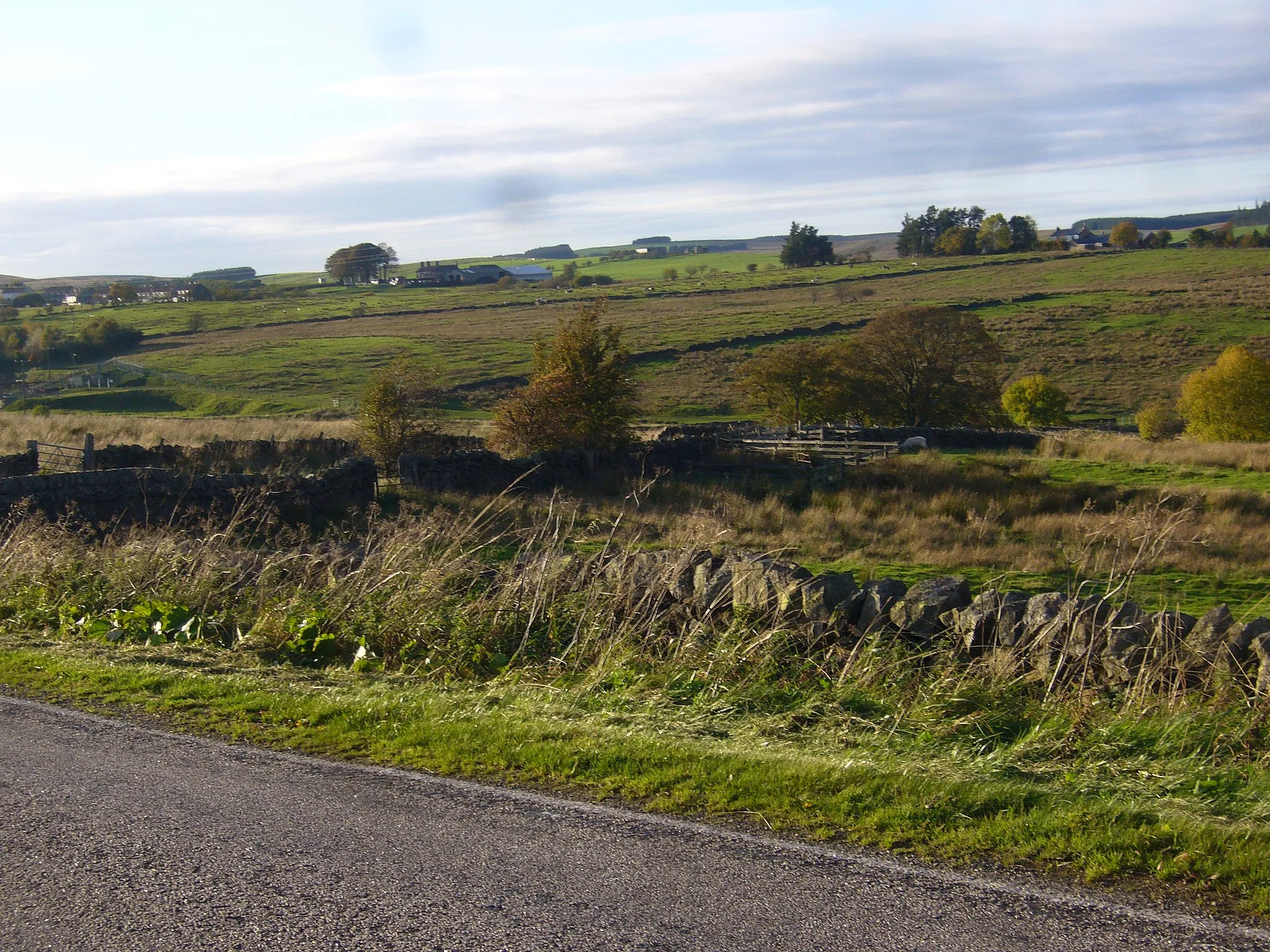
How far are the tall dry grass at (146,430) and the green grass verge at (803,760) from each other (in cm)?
2535

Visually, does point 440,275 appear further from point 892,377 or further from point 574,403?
point 574,403

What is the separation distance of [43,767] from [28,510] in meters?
11.4

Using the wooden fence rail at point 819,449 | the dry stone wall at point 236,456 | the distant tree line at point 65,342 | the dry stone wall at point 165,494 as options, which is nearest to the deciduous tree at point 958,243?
the distant tree line at point 65,342

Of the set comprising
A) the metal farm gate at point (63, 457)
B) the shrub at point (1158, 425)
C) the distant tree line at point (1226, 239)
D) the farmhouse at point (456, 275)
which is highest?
the farmhouse at point (456, 275)

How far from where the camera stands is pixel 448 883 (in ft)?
16.1

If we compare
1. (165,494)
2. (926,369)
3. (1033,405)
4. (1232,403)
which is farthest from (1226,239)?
(165,494)

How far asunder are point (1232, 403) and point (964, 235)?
111m

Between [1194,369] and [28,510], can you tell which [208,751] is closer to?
[28,510]

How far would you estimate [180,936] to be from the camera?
446 cm

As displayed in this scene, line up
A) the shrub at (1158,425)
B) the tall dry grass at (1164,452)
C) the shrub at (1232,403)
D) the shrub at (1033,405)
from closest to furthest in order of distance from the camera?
the tall dry grass at (1164,452)
the shrub at (1232,403)
the shrub at (1158,425)
the shrub at (1033,405)

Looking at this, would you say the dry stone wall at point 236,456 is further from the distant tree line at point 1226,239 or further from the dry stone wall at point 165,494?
the distant tree line at point 1226,239

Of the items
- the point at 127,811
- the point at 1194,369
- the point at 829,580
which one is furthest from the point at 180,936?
the point at 1194,369

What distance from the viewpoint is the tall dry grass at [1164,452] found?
33.1m

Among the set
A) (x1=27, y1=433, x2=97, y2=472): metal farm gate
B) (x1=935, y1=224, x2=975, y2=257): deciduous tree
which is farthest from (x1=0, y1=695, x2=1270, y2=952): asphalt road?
(x1=935, y1=224, x2=975, y2=257): deciduous tree
